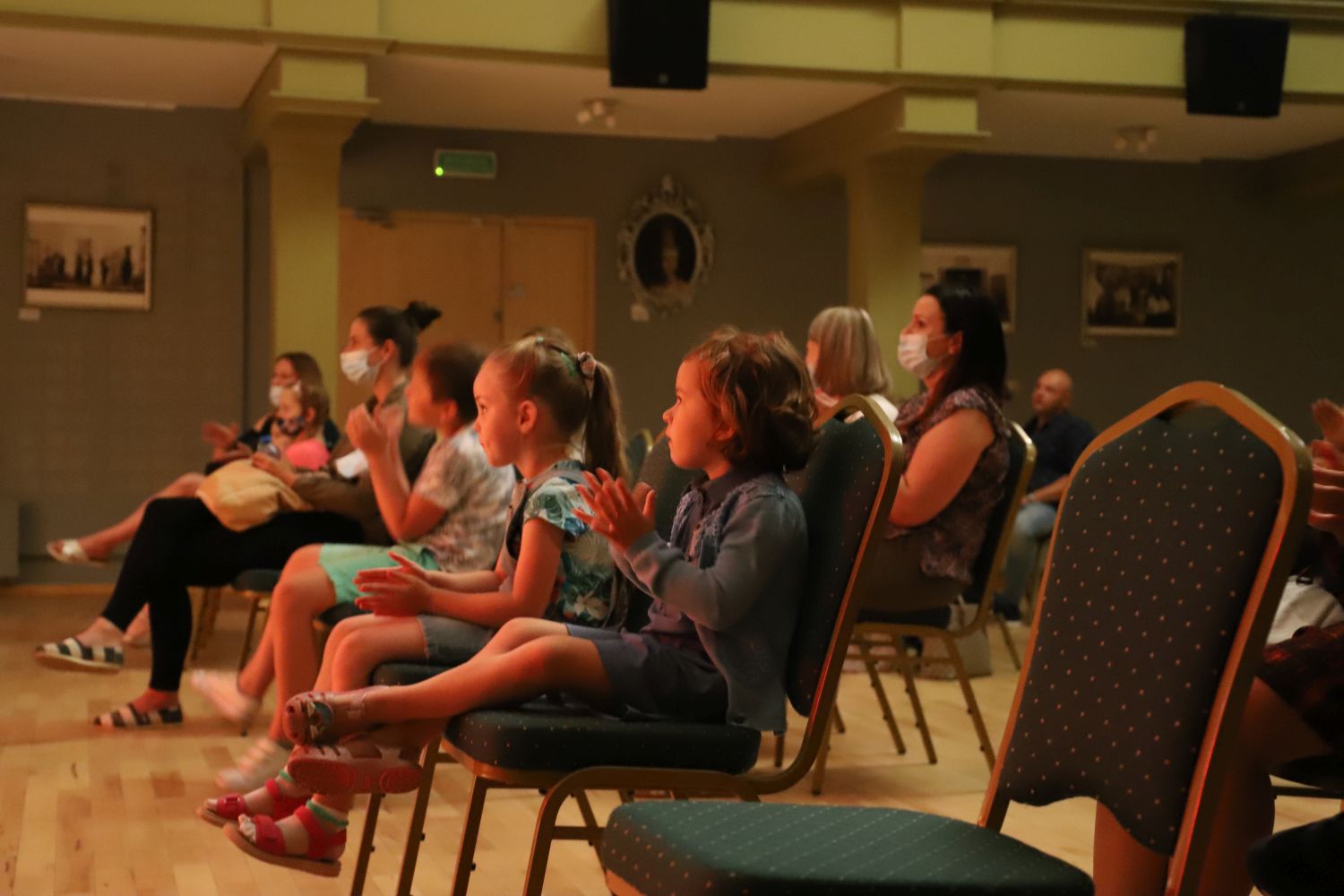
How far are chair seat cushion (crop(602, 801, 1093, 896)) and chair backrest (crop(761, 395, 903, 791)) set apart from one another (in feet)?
0.94

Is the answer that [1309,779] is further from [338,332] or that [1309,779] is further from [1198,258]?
[1198,258]

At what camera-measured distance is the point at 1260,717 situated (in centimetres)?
203

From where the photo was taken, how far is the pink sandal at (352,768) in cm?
232

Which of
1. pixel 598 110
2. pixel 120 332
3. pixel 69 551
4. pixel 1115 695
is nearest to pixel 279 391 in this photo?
pixel 69 551

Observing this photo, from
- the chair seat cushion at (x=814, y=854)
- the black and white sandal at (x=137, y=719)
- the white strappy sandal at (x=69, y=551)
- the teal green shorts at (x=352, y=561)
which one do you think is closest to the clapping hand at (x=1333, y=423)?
the chair seat cushion at (x=814, y=854)

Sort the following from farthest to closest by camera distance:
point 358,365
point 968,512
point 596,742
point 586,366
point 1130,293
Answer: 1. point 1130,293
2. point 358,365
3. point 968,512
4. point 586,366
5. point 596,742

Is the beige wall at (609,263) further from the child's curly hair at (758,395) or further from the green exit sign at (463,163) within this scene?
the child's curly hair at (758,395)

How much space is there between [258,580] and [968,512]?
2180 mm

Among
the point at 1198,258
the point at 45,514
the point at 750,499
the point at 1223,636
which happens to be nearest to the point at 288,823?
the point at 750,499

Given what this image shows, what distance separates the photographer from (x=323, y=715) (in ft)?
7.59

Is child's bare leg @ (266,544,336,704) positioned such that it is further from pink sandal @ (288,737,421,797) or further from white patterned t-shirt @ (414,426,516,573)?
pink sandal @ (288,737,421,797)

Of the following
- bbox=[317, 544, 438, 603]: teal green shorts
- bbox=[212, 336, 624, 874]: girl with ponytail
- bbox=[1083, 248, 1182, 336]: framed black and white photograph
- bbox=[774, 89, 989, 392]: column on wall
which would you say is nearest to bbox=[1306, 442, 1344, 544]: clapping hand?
bbox=[212, 336, 624, 874]: girl with ponytail

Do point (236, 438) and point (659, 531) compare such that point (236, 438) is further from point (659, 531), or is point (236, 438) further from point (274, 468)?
point (659, 531)

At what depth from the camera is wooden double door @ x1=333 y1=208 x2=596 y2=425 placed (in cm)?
953
